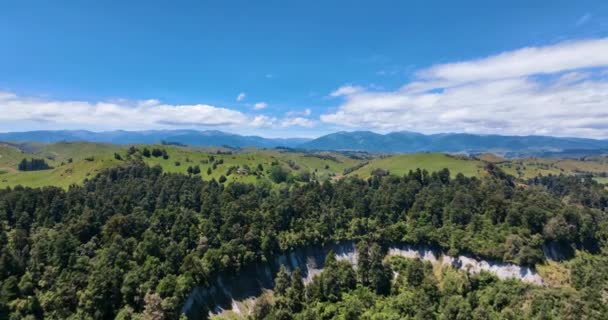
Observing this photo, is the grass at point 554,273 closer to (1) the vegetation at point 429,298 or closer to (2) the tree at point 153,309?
(1) the vegetation at point 429,298

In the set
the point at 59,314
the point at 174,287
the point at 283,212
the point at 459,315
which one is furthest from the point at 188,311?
the point at 459,315

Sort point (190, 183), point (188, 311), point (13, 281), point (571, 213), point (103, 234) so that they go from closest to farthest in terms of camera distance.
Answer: point (13, 281) → point (188, 311) → point (103, 234) → point (571, 213) → point (190, 183)

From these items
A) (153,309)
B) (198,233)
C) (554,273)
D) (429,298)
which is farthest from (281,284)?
(554,273)

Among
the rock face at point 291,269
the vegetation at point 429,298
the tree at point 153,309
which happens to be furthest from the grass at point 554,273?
the tree at point 153,309

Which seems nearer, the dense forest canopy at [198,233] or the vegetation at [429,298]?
the dense forest canopy at [198,233]

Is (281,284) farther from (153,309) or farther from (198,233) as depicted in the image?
(153,309)

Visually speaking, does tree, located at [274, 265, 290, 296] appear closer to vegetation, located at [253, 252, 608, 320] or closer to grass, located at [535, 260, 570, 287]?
vegetation, located at [253, 252, 608, 320]

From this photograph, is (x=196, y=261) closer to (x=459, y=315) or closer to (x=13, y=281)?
(x=13, y=281)
